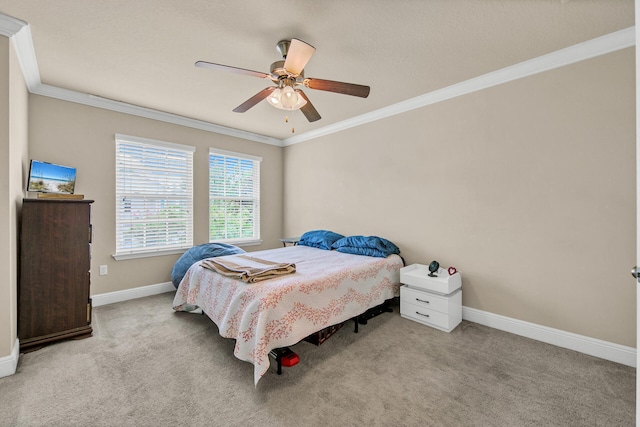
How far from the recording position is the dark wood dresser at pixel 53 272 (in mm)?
2371

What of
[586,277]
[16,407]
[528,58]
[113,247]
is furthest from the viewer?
[113,247]

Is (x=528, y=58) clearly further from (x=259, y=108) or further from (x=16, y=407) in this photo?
(x=16, y=407)

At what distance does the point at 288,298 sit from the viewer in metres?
2.08

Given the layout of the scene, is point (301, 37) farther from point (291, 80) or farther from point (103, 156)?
point (103, 156)

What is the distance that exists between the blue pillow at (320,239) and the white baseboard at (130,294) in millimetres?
2052

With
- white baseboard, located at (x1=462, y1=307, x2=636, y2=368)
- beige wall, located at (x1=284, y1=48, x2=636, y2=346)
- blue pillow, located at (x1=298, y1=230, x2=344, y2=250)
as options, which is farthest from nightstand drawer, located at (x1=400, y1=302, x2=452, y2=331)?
blue pillow, located at (x1=298, y1=230, x2=344, y2=250)

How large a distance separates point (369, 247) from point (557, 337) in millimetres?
1928

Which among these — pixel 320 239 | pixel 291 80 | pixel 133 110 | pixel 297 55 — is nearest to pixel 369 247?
pixel 320 239

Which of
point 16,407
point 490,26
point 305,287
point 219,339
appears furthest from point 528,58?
point 16,407

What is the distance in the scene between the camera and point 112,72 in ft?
9.00

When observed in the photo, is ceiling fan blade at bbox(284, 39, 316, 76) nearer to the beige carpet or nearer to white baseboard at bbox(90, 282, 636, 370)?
the beige carpet

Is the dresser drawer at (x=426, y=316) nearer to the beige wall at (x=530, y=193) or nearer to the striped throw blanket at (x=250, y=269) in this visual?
the beige wall at (x=530, y=193)

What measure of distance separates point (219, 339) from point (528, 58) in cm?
383

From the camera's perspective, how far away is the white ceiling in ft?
6.16
